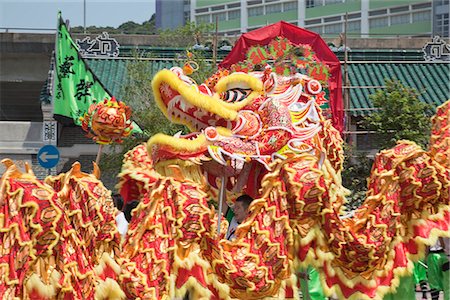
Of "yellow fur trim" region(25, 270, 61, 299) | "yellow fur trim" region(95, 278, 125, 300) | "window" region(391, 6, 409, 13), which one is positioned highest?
"window" region(391, 6, 409, 13)

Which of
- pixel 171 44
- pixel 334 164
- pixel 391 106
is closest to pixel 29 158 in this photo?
pixel 171 44

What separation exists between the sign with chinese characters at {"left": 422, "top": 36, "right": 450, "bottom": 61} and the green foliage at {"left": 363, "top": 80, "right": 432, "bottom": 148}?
3.87 metres

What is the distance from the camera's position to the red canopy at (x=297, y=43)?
24.5ft

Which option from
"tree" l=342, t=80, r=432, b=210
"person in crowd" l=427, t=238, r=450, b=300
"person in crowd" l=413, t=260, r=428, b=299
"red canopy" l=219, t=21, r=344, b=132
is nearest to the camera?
"red canopy" l=219, t=21, r=344, b=132

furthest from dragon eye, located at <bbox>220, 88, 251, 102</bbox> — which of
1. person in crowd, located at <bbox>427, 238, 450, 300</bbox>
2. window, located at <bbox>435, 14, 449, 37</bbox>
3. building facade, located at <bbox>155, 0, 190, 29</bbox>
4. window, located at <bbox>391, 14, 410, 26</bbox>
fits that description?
building facade, located at <bbox>155, 0, 190, 29</bbox>

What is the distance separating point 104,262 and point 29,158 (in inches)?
379

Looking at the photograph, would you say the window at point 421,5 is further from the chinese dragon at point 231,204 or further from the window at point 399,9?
the chinese dragon at point 231,204

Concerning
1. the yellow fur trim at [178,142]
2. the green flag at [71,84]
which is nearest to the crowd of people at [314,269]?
the yellow fur trim at [178,142]

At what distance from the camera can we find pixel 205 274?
549 cm

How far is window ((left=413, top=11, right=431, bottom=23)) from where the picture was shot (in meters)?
33.2

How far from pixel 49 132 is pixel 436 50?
6468 millimetres

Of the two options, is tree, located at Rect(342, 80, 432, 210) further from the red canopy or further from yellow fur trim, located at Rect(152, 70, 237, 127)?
yellow fur trim, located at Rect(152, 70, 237, 127)

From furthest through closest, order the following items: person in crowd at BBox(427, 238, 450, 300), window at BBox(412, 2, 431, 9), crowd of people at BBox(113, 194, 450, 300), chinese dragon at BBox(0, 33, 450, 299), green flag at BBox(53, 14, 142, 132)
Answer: window at BBox(412, 2, 431, 9) < green flag at BBox(53, 14, 142, 132) < person in crowd at BBox(427, 238, 450, 300) < crowd of people at BBox(113, 194, 450, 300) < chinese dragon at BBox(0, 33, 450, 299)

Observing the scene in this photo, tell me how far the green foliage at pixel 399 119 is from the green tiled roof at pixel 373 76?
190 centimetres
